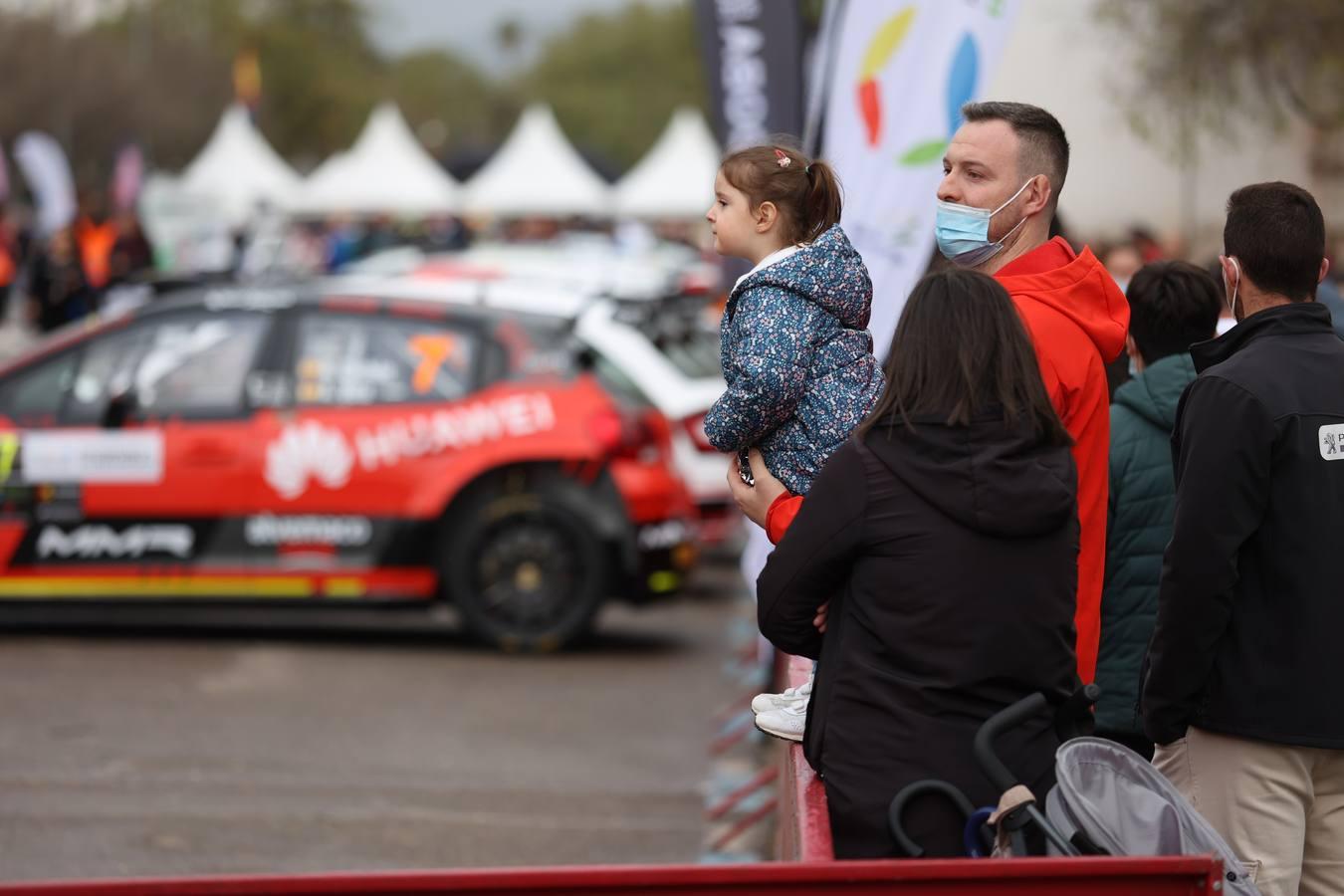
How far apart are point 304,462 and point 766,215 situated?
20.9ft

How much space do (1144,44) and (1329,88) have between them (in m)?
2.87

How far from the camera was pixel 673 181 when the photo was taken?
45469mm

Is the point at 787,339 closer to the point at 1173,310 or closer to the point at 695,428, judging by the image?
the point at 1173,310

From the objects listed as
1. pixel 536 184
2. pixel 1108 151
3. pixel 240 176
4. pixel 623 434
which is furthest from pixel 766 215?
pixel 240 176

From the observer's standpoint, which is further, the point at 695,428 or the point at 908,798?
the point at 695,428

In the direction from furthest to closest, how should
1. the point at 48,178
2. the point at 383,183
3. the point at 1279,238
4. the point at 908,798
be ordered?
1. the point at 383,183
2. the point at 48,178
3. the point at 1279,238
4. the point at 908,798

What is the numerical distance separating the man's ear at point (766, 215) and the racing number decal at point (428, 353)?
6.29 m

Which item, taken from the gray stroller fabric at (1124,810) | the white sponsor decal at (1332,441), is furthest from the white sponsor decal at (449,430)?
the gray stroller fabric at (1124,810)

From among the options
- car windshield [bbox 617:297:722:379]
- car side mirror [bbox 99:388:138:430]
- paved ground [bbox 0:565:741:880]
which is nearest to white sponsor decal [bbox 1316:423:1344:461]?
paved ground [bbox 0:565:741:880]

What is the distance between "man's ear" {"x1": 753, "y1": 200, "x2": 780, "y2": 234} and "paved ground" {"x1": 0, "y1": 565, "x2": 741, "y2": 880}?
10.5 ft

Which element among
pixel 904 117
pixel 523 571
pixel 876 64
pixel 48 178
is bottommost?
pixel 523 571

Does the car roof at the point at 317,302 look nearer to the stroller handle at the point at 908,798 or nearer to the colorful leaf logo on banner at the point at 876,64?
the colorful leaf logo on banner at the point at 876,64

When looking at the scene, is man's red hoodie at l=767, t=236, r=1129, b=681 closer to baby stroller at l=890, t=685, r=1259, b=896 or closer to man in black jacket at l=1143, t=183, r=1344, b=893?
man in black jacket at l=1143, t=183, r=1344, b=893

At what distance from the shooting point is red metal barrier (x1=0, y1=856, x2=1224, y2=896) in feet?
9.46
